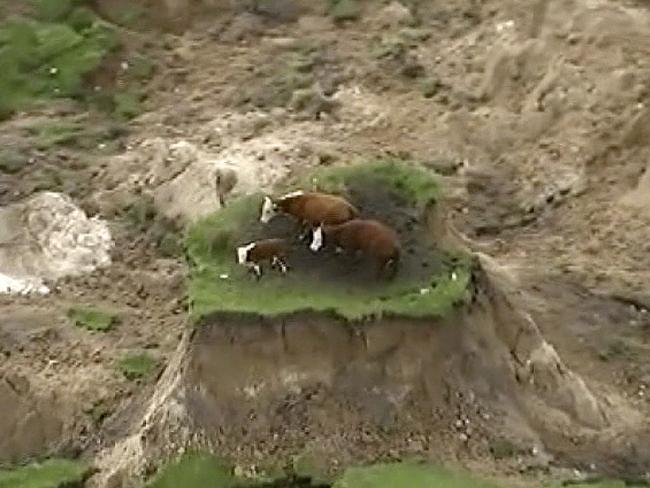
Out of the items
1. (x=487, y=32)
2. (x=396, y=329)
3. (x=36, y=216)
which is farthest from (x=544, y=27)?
(x=396, y=329)

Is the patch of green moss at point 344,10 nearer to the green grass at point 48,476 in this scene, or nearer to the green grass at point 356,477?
the green grass at point 48,476

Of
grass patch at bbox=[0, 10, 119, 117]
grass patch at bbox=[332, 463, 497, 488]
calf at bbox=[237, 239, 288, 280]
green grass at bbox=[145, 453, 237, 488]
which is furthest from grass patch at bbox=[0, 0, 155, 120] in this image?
grass patch at bbox=[332, 463, 497, 488]

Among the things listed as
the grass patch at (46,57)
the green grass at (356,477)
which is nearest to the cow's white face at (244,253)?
the green grass at (356,477)

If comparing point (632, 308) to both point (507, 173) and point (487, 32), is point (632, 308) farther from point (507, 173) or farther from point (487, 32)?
point (487, 32)

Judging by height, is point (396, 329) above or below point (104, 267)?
above

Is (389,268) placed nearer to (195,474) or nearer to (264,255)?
(264,255)
